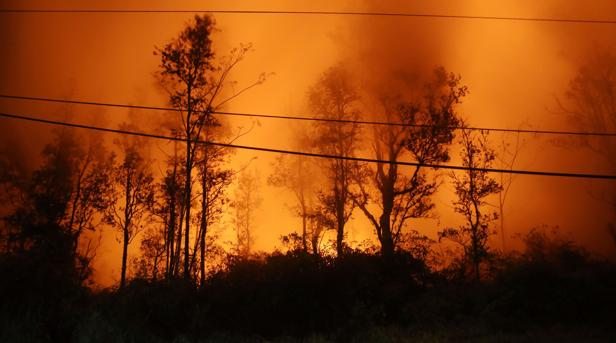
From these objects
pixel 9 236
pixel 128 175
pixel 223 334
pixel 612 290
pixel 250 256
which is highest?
pixel 128 175

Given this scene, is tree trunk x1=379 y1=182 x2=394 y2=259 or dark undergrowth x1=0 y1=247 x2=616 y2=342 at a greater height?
tree trunk x1=379 y1=182 x2=394 y2=259

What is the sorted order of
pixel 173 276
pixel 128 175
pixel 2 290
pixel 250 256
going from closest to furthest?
pixel 2 290 → pixel 173 276 → pixel 250 256 → pixel 128 175

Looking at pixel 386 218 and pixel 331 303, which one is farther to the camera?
pixel 386 218

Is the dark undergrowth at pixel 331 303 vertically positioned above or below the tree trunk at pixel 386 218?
below

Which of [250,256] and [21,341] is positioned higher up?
[250,256]

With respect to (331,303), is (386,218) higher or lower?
higher

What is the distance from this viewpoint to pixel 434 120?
2656cm

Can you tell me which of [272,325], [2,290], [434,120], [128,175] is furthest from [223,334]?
[128,175]

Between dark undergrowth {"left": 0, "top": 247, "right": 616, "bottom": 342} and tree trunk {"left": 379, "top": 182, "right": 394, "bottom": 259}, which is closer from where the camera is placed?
dark undergrowth {"left": 0, "top": 247, "right": 616, "bottom": 342}

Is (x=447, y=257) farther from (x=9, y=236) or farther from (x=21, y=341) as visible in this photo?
(x=9, y=236)

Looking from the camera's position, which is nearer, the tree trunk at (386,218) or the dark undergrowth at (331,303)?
the dark undergrowth at (331,303)

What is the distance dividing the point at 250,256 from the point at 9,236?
2239 cm

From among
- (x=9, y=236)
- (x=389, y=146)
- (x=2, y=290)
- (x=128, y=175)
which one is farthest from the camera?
(x=128, y=175)

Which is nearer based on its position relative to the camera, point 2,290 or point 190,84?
point 2,290
